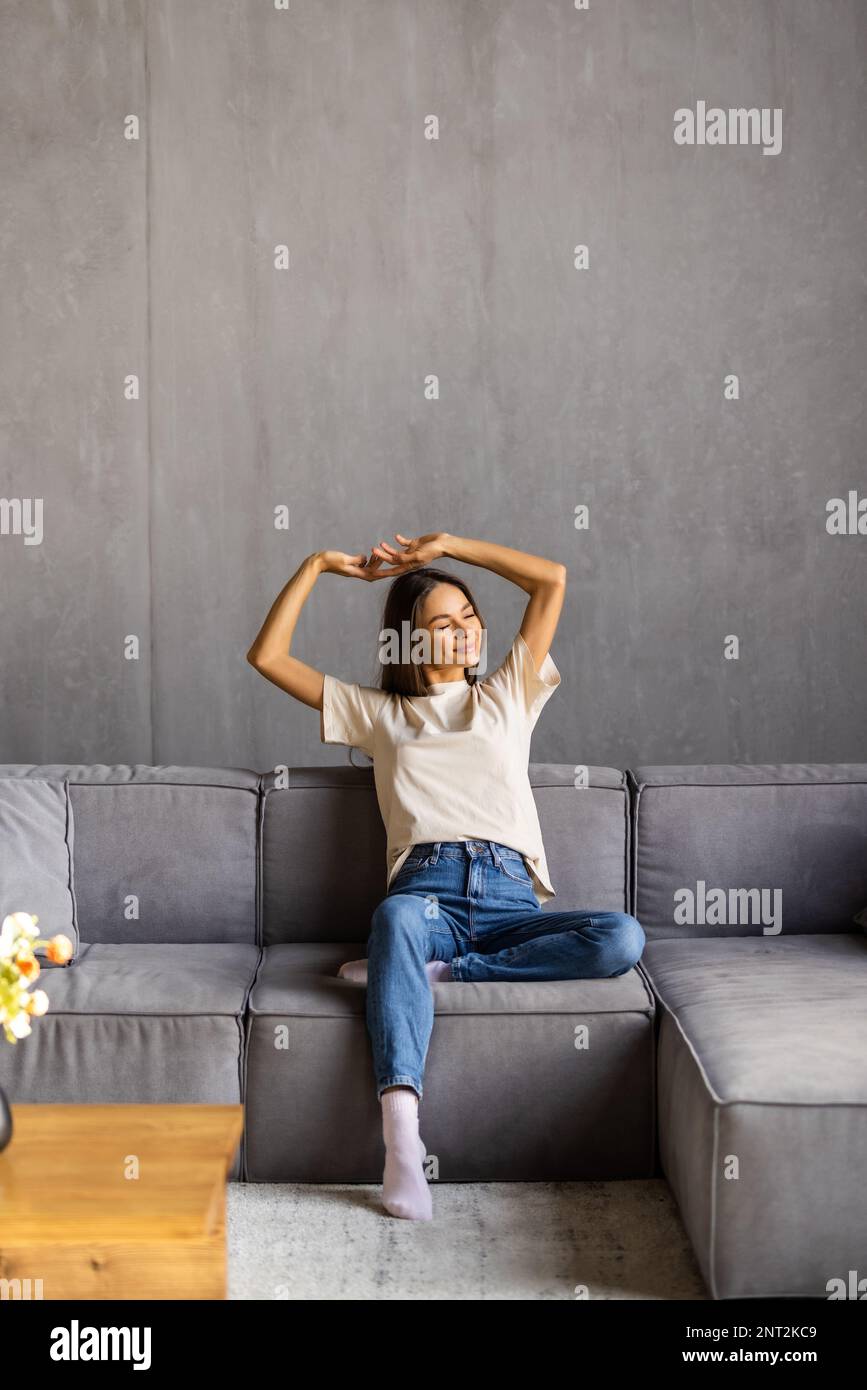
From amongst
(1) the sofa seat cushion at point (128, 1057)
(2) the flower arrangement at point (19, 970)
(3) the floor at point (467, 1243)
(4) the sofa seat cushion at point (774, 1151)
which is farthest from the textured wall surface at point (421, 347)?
(2) the flower arrangement at point (19, 970)

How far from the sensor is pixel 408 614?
8.29 feet

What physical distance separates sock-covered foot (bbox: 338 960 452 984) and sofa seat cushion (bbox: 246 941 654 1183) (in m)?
0.08

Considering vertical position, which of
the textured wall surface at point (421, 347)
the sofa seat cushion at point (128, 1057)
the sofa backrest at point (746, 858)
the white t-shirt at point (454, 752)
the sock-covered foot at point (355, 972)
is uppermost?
the textured wall surface at point (421, 347)

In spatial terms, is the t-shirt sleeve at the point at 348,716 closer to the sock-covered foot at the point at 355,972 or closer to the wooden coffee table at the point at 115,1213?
the sock-covered foot at the point at 355,972

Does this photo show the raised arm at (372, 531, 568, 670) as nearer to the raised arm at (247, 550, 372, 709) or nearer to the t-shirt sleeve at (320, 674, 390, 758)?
the raised arm at (247, 550, 372, 709)

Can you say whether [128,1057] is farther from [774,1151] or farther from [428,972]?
[774,1151]

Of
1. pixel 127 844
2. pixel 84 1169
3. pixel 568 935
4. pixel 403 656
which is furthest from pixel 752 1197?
pixel 127 844

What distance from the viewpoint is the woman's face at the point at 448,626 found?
250 centimetres

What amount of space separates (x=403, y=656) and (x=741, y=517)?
148cm

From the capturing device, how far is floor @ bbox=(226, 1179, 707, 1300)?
1.77m

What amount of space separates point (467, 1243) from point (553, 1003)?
0.40 metres

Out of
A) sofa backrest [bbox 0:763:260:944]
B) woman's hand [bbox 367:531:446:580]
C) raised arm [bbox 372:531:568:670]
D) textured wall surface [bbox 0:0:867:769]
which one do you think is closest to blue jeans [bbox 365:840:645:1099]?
sofa backrest [bbox 0:763:260:944]

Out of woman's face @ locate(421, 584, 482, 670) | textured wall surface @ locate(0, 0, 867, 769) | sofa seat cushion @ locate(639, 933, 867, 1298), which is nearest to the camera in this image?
sofa seat cushion @ locate(639, 933, 867, 1298)
